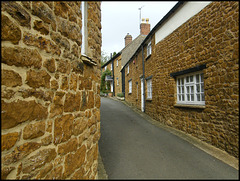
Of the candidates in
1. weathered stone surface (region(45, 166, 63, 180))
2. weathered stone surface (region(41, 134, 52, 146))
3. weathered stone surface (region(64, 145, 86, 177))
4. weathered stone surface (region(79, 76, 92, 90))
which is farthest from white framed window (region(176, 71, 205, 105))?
weathered stone surface (region(41, 134, 52, 146))

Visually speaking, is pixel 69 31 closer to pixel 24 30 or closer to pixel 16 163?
pixel 24 30

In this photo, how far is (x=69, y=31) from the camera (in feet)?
6.68

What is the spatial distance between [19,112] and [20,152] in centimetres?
36

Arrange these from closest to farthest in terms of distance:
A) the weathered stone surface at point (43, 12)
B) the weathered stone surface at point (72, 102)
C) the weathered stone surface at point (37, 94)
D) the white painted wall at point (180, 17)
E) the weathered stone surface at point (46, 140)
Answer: the weathered stone surface at point (37, 94), the weathered stone surface at point (43, 12), the weathered stone surface at point (46, 140), the weathered stone surface at point (72, 102), the white painted wall at point (180, 17)

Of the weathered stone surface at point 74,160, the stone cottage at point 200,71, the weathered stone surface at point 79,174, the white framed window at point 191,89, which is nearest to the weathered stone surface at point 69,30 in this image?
the weathered stone surface at point 74,160

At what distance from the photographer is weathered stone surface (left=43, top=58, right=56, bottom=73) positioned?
1.60m

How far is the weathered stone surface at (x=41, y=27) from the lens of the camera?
4.83 feet

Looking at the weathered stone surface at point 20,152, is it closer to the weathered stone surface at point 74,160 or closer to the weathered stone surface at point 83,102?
the weathered stone surface at point 74,160

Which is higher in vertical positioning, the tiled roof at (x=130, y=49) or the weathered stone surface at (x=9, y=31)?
the tiled roof at (x=130, y=49)

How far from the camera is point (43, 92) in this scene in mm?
1558

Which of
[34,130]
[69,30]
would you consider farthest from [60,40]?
[34,130]

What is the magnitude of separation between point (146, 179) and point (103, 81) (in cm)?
2340

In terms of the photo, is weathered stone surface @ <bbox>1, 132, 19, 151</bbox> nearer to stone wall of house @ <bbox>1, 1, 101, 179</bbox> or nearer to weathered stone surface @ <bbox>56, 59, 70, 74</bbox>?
stone wall of house @ <bbox>1, 1, 101, 179</bbox>

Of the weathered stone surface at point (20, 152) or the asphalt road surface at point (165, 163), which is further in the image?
the asphalt road surface at point (165, 163)
